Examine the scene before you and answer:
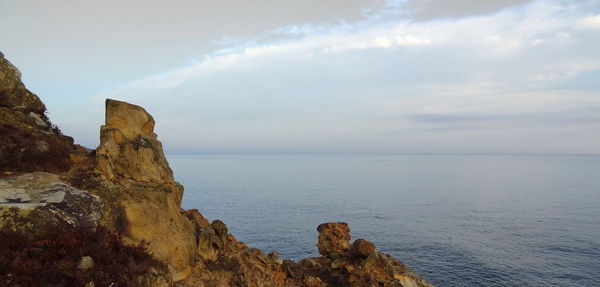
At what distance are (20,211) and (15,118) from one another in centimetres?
933

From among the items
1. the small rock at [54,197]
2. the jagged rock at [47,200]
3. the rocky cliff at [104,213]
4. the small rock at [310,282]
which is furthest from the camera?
the small rock at [310,282]

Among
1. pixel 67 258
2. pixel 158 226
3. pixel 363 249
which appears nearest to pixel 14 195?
pixel 67 258

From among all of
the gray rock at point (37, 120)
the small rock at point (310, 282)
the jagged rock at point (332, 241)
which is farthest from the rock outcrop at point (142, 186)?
the jagged rock at point (332, 241)

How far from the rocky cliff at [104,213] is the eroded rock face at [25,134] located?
43 mm

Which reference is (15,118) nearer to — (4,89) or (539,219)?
(4,89)

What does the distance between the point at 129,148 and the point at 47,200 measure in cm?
613

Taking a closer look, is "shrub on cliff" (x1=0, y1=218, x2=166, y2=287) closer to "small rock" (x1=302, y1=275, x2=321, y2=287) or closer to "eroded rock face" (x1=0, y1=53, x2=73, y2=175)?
"eroded rock face" (x1=0, y1=53, x2=73, y2=175)

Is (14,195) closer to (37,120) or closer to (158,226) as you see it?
(158,226)

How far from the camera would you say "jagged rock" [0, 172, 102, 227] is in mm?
11875

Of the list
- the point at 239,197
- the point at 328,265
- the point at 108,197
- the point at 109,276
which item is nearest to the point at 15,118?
the point at 108,197

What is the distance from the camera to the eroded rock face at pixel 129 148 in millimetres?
17781

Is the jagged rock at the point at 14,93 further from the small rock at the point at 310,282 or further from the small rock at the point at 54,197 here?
the small rock at the point at 310,282

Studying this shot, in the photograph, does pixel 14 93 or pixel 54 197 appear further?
pixel 14 93

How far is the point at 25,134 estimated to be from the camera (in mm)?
16703
